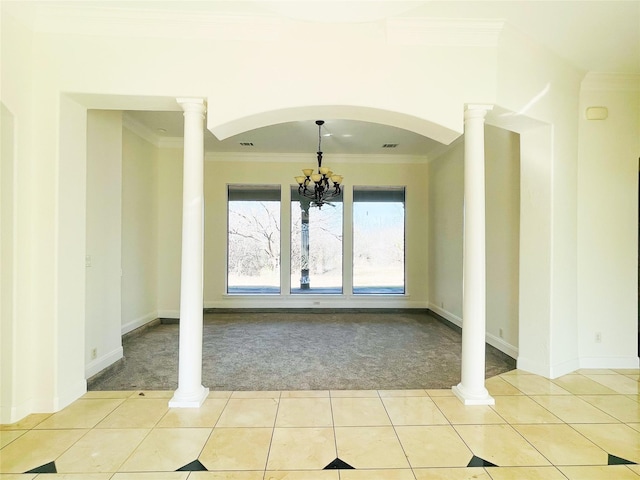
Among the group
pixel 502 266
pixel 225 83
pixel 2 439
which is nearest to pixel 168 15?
pixel 225 83

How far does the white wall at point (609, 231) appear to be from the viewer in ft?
12.5

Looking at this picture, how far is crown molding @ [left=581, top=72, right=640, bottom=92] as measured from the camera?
3.79 m

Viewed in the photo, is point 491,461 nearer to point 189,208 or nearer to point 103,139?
point 189,208

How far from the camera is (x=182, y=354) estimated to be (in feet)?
9.86

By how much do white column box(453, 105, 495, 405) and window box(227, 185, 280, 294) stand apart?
15.1 ft

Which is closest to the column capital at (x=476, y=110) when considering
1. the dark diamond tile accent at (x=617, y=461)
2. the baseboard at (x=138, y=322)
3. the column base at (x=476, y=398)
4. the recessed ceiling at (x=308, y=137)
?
the recessed ceiling at (x=308, y=137)

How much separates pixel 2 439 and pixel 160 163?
4.90m

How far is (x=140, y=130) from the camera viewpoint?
5.58m

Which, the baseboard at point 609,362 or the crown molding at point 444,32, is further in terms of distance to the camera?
the baseboard at point 609,362

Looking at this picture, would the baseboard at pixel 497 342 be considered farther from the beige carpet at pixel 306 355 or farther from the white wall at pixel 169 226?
the white wall at pixel 169 226

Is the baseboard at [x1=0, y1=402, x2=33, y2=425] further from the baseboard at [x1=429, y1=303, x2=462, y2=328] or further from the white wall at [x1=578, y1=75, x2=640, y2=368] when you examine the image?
the baseboard at [x1=429, y1=303, x2=462, y2=328]

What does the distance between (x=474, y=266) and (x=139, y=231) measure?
500cm

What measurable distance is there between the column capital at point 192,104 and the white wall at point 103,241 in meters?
1.35

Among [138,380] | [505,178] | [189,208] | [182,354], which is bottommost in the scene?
[138,380]
